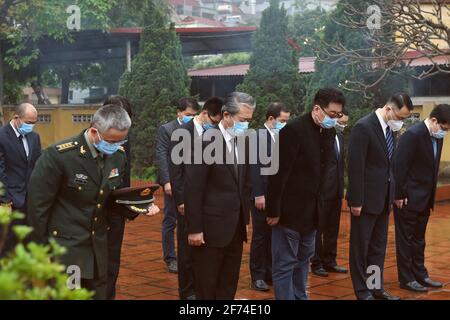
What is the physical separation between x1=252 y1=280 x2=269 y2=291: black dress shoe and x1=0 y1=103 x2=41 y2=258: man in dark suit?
2.16 meters

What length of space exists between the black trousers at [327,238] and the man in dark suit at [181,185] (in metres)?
1.66

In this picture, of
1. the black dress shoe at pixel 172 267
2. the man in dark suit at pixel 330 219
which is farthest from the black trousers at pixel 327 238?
the black dress shoe at pixel 172 267

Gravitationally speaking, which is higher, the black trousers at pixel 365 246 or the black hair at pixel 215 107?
the black hair at pixel 215 107

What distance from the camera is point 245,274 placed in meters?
6.82

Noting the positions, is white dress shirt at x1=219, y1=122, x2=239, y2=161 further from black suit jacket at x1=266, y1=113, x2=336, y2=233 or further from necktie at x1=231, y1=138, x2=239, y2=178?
black suit jacket at x1=266, y1=113, x2=336, y2=233

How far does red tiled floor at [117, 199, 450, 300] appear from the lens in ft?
19.7

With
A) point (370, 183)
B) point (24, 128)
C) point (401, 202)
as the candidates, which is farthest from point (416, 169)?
point (24, 128)

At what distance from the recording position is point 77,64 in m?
25.3

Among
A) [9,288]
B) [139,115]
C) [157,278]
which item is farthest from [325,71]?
[9,288]

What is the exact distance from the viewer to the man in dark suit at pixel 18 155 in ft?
20.7

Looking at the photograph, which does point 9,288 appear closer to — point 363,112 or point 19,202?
point 19,202

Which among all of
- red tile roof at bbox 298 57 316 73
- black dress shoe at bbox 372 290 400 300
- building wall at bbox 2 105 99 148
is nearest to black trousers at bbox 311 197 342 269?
black dress shoe at bbox 372 290 400 300

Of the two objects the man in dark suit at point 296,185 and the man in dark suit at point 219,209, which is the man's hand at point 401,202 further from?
the man in dark suit at point 219,209

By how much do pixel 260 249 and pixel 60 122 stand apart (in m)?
15.5
